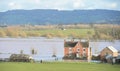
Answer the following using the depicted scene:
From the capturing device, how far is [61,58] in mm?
17625

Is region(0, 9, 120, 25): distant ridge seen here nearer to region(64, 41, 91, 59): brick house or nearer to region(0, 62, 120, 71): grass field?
region(64, 41, 91, 59): brick house

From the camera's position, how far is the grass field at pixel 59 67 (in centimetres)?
1750

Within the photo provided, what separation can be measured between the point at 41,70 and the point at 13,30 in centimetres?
69

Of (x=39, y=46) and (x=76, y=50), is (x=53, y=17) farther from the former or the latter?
(x=76, y=50)

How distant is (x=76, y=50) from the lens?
693 inches

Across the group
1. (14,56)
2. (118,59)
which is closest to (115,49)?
(118,59)

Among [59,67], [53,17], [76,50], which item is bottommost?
[59,67]

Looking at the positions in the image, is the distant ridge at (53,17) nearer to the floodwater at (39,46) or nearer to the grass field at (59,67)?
the floodwater at (39,46)

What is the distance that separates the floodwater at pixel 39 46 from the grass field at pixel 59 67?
0.11 metres

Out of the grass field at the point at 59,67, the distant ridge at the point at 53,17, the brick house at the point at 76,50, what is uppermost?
the distant ridge at the point at 53,17

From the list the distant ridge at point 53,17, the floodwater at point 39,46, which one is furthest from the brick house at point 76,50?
the distant ridge at point 53,17

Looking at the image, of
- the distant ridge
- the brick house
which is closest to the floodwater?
the brick house

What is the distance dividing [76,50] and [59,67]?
1.06 ft

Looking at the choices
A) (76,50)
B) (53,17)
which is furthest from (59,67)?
(53,17)
